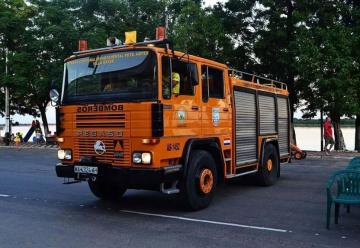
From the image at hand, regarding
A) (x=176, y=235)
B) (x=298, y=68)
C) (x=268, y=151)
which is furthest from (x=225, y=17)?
(x=176, y=235)

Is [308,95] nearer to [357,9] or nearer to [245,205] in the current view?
[357,9]

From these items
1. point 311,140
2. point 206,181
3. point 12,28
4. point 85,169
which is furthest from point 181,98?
point 311,140

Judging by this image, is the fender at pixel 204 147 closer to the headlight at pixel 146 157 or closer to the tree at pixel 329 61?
the headlight at pixel 146 157

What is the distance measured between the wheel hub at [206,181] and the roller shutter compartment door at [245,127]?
127 centimetres

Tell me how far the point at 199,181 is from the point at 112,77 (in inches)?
90.1

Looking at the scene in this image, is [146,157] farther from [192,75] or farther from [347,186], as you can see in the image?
[347,186]

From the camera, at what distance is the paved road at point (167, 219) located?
6121mm

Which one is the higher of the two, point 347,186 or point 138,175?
point 138,175

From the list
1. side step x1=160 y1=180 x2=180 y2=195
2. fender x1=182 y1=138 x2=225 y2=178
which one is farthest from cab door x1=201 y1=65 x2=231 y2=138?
side step x1=160 y1=180 x2=180 y2=195

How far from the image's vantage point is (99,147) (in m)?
7.66

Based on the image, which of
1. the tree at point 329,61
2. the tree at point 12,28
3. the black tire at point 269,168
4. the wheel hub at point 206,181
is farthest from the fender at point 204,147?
the tree at point 12,28

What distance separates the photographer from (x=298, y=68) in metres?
19.4

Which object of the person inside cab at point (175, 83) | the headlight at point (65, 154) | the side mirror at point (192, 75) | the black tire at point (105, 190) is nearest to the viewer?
the person inside cab at point (175, 83)

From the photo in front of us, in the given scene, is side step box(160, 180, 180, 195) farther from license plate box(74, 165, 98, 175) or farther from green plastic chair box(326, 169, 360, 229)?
green plastic chair box(326, 169, 360, 229)
